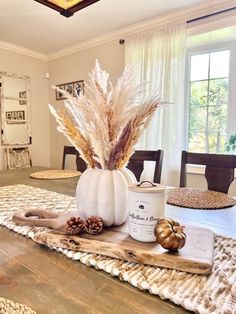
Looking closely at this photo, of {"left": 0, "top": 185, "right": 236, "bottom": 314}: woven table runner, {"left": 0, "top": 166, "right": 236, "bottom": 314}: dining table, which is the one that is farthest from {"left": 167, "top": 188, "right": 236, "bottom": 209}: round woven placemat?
{"left": 0, "top": 166, "right": 236, "bottom": 314}: dining table

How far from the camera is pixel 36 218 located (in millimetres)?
823

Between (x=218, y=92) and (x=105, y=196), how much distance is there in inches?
90.8

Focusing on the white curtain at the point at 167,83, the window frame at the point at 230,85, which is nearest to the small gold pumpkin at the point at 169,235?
the white curtain at the point at 167,83

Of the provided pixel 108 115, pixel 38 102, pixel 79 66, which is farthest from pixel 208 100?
pixel 38 102

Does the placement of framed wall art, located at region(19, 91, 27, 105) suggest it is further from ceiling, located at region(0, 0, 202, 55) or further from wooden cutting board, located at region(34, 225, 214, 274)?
wooden cutting board, located at region(34, 225, 214, 274)

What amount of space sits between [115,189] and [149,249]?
0.20 m

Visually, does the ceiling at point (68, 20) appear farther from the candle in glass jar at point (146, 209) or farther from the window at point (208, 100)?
the candle in glass jar at point (146, 209)

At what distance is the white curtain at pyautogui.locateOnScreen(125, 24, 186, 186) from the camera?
8.29 feet

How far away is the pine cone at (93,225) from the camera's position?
65cm

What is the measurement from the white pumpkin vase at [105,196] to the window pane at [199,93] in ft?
7.37

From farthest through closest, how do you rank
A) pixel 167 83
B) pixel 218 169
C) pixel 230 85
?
pixel 167 83 < pixel 230 85 < pixel 218 169

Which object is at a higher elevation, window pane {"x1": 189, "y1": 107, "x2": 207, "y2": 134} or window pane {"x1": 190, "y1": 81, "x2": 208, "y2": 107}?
window pane {"x1": 190, "y1": 81, "x2": 208, "y2": 107}

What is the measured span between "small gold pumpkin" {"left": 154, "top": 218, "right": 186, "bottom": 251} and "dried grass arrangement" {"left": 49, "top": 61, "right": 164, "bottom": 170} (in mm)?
239

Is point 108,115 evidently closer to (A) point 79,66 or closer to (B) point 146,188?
(B) point 146,188
